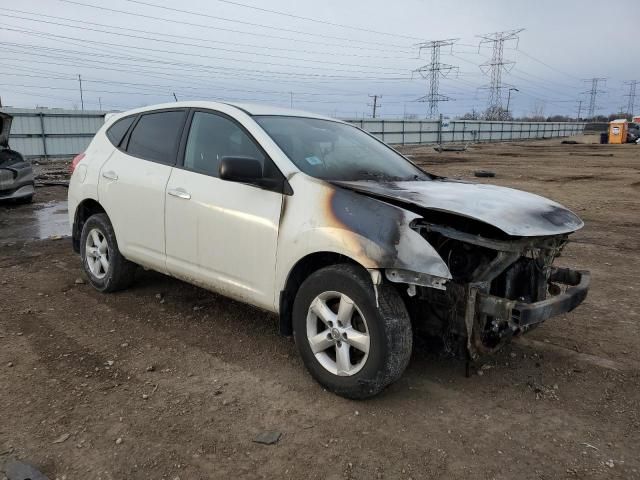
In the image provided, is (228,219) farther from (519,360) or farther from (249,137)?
(519,360)

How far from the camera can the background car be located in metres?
10.2

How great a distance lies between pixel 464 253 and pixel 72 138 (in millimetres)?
22015

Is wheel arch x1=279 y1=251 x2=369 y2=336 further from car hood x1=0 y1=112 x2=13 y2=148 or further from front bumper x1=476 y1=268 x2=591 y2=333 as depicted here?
car hood x1=0 y1=112 x2=13 y2=148

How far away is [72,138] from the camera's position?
22016 mm

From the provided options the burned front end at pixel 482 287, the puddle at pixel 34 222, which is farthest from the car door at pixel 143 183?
the puddle at pixel 34 222

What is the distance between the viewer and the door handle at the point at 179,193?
13.4 ft

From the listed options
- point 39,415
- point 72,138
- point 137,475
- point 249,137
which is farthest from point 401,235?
point 72,138

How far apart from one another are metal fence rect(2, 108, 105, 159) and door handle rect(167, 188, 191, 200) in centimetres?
1890

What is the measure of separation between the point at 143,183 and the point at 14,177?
7.27m

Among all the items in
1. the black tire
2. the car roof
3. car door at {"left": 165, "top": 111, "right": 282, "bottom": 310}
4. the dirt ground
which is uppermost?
the car roof

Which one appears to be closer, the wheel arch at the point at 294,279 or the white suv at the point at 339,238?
the white suv at the point at 339,238

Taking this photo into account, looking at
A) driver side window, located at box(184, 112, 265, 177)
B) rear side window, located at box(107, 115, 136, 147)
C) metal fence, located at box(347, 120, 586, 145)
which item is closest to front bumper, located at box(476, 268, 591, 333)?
driver side window, located at box(184, 112, 265, 177)

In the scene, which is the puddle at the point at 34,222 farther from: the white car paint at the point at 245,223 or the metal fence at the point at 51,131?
the metal fence at the point at 51,131

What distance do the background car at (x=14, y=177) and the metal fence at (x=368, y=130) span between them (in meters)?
10.9
